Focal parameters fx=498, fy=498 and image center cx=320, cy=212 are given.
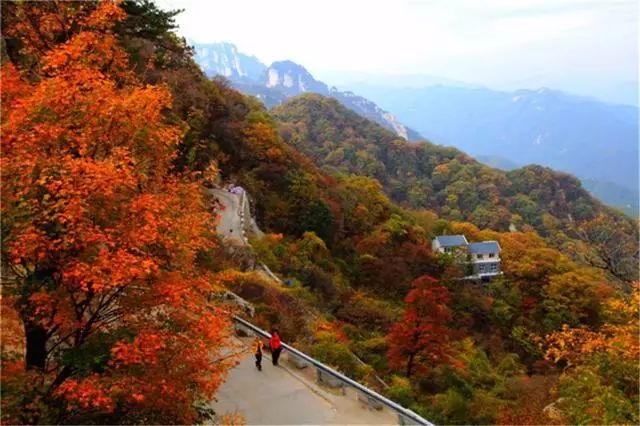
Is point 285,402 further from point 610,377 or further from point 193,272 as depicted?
point 610,377

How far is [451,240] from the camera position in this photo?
162 feet

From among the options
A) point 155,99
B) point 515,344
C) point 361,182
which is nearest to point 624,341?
point 155,99

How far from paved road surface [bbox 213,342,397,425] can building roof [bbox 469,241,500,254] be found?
38862mm

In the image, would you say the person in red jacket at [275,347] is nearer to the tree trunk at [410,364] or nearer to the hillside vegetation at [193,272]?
the hillside vegetation at [193,272]

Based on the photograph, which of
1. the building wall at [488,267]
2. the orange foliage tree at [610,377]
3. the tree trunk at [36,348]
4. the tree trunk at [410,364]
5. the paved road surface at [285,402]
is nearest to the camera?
the tree trunk at [36,348]

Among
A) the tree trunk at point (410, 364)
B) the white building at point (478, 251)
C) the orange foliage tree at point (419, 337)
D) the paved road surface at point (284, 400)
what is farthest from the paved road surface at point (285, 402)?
the white building at point (478, 251)

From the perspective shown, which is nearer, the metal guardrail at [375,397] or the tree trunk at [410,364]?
the metal guardrail at [375,397]

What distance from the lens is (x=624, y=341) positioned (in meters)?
10.6

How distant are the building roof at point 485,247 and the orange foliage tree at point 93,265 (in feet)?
143

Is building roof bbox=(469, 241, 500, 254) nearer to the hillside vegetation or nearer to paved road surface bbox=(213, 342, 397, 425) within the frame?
the hillside vegetation

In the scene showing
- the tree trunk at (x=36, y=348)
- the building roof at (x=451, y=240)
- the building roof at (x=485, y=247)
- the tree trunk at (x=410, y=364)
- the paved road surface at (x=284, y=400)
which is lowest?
the building roof at (x=485, y=247)

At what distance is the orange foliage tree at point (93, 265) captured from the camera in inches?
232

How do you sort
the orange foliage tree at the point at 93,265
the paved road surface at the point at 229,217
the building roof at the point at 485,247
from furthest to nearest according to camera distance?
the building roof at the point at 485,247 → the paved road surface at the point at 229,217 → the orange foliage tree at the point at 93,265

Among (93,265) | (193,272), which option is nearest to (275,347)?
(193,272)
